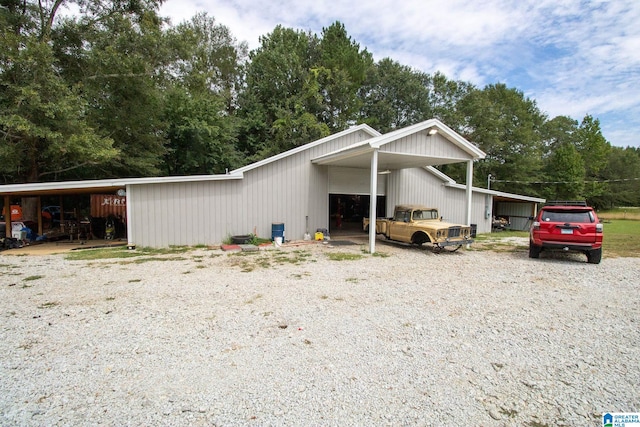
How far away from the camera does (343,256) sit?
9.53m

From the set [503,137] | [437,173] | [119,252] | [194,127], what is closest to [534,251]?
[437,173]

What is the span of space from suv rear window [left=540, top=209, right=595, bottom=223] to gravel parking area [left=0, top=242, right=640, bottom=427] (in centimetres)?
177

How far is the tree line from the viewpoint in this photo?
12999mm

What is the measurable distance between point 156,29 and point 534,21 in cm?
1629

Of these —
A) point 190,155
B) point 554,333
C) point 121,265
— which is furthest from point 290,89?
point 554,333

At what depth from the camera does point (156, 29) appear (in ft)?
49.9

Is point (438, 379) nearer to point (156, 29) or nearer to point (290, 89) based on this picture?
A: point (156, 29)

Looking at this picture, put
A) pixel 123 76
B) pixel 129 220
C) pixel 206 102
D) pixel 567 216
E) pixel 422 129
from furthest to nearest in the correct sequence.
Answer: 1. pixel 206 102
2. pixel 123 76
3. pixel 422 129
4. pixel 129 220
5. pixel 567 216

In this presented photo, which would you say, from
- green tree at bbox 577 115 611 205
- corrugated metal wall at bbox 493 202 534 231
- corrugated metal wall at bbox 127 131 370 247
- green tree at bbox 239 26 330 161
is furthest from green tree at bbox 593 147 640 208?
corrugated metal wall at bbox 127 131 370 247

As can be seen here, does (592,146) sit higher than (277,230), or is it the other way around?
(592,146)

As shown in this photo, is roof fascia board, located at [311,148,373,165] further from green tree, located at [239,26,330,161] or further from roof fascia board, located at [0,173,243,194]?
green tree, located at [239,26,330,161]

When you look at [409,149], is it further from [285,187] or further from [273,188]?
[273,188]

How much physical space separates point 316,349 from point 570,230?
8315mm

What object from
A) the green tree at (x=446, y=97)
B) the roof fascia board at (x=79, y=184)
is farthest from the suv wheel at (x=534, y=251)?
the green tree at (x=446, y=97)
